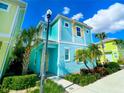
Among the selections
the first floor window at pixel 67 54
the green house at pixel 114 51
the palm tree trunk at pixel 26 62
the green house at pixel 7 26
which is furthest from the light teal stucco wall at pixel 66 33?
the green house at pixel 114 51

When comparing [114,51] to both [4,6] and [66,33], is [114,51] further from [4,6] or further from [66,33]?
[4,6]

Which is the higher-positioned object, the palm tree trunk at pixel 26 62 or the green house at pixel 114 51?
the green house at pixel 114 51

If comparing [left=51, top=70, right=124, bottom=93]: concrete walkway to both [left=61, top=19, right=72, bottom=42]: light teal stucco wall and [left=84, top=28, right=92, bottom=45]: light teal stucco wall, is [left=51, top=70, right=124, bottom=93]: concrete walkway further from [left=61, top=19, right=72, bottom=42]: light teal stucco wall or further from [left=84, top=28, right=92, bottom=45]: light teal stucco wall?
[left=84, top=28, right=92, bottom=45]: light teal stucco wall

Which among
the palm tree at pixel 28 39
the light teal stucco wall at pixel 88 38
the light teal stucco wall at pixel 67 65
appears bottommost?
the light teal stucco wall at pixel 67 65

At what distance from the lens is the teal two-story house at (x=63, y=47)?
12.9 meters

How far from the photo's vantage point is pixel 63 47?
1338 centimetres

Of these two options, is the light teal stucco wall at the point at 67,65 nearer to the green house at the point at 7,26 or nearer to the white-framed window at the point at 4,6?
the green house at the point at 7,26

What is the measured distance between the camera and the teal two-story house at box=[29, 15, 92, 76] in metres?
12.9

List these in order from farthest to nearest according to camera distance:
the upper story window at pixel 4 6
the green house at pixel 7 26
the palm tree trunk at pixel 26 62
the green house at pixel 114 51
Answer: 1. the green house at pixel 114 51
2. the upper story window at pixel 4 6
3. the palm tree trunk at pixel 26 62
4. the green house at pixel 7 26

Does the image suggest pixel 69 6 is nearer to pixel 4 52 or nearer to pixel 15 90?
pixel 4 52

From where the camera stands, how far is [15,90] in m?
7.53

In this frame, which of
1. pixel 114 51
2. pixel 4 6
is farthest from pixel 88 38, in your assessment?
pixel 114 51

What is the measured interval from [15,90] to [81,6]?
13425 mm

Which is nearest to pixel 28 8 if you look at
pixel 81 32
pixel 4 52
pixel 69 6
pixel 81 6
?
pixel 69 6
